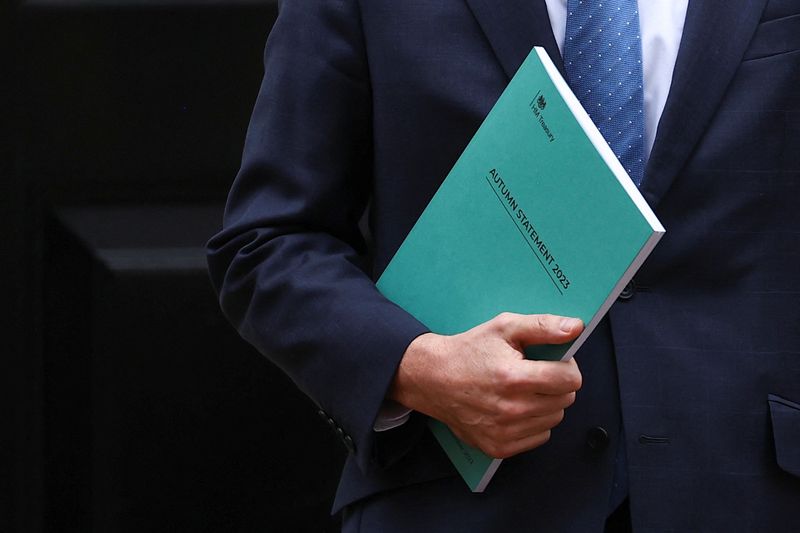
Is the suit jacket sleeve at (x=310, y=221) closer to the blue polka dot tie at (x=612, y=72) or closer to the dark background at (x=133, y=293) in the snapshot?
the blue polka dot tie at (x=612, y=72)

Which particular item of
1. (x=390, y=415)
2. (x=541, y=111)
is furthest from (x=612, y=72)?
(x=390, y=415)

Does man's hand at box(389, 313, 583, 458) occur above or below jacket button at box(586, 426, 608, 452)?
above

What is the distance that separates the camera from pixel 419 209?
1.18 meters

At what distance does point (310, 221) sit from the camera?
1192 mm

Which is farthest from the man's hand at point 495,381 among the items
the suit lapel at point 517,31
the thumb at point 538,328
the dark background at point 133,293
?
the dark background at point 133,293

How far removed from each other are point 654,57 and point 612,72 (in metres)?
0.05

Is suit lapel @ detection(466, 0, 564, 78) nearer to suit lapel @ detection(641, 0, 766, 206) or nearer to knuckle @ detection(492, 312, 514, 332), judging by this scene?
suit lapel @ detection(641, 0, 766, 206)

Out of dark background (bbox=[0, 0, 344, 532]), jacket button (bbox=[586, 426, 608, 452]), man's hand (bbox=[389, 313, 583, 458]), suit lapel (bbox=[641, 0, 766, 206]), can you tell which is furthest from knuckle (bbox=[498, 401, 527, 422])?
dark background (bbox=[0, 0, 344, 532])

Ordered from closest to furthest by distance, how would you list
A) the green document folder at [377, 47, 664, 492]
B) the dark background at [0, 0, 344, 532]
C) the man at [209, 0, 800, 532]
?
the green document folder at [377, 47, 664, 492]
the man at [209, 0, 800, 532]
the dark background at [0, 0, 344, 532]

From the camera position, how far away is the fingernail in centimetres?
94

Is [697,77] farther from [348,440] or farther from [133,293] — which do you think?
[133,293]

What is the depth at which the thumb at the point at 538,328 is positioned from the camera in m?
0.94

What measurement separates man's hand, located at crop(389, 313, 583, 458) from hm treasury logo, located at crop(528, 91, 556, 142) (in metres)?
0.15

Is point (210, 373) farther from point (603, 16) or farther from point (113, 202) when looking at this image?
point (603, 16)
